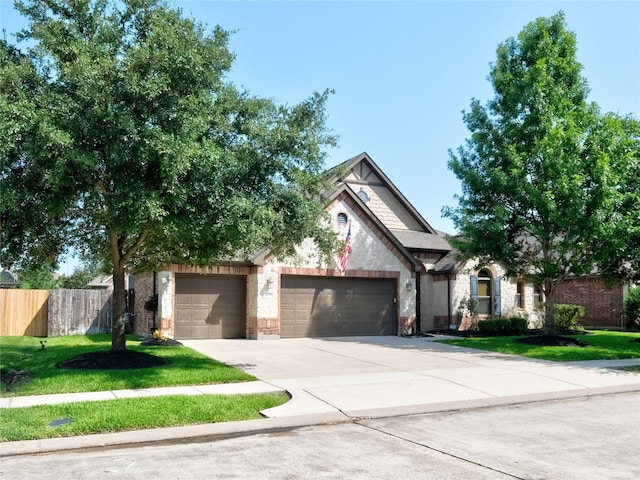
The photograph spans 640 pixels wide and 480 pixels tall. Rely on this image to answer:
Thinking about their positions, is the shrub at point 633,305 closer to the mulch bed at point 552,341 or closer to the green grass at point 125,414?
the mulch bed at point 552,341

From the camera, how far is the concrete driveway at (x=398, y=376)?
393 inches

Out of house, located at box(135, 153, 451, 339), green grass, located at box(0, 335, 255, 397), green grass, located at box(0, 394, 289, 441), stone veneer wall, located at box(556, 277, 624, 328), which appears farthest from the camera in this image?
stone veneer wall, located at box(556, 277, 624, 328)

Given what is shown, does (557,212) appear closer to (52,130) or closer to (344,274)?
(344,274)

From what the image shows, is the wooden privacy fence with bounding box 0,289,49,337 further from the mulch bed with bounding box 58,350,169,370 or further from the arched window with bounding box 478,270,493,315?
the arched window with bounding box 478,270,493,315

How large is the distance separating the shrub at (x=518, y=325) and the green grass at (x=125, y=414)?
1743cm

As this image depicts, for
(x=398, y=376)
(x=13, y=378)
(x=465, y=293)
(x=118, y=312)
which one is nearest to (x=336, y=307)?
(x=465, y=293)

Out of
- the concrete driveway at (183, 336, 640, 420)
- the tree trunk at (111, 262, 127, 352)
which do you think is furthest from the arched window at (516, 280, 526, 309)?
the tree trunk at (111, 262, 127, 352)

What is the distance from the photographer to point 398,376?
502 inches

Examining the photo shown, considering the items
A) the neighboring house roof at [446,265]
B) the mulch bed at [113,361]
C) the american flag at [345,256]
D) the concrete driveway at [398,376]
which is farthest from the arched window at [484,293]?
the mulch bed at [113,361]

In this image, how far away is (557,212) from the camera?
18359mm

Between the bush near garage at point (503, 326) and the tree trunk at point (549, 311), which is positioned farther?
the bush near garage at point (503, 326)

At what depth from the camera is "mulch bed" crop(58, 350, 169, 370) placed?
12398mm

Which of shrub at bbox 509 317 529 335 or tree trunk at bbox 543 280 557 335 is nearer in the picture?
tree trunk at bbox 543 280 557 335

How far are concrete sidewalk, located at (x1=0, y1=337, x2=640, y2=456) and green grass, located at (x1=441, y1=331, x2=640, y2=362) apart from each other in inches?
37.9
